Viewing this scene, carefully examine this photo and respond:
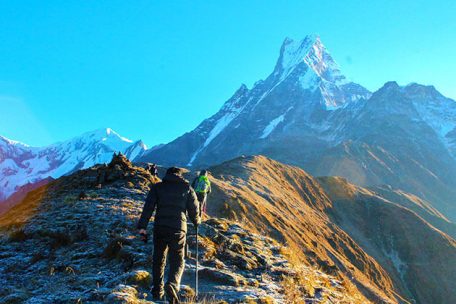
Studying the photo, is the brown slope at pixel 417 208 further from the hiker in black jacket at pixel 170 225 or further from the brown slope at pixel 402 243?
the hiker in black jacket at pixel 170 225

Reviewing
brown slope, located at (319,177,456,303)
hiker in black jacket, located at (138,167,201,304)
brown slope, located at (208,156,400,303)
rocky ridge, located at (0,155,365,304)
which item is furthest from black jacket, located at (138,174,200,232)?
brown slope, located at (319,177,456,303)

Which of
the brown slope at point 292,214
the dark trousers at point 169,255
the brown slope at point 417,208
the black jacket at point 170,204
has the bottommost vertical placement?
the dark trousers at point 169,255

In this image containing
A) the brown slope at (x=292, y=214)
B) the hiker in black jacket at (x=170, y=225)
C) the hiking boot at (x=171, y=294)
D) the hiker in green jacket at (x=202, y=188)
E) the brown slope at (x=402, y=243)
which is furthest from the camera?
the brown slope at (x=402, y=243)

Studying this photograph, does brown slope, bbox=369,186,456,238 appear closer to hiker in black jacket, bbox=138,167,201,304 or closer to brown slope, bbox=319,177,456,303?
brown slope, bbox=319,177,456,303

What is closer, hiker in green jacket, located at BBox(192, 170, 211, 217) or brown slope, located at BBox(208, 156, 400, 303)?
hiker in green jacket, located at BBox(192, 170, 211, 217)

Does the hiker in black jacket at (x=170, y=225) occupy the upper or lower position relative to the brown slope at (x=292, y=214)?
lower

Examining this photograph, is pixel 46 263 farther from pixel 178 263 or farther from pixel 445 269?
pixel 445 269

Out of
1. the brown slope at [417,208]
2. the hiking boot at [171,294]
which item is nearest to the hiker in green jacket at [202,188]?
the hiking boot at [171,294]

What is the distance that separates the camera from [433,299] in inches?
3374

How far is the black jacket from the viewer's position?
8602 mm

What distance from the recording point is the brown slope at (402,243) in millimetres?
88750

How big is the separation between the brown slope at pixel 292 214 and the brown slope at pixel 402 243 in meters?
7.40

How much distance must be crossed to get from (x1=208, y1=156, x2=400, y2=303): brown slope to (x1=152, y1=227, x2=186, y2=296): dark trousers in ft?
76.5

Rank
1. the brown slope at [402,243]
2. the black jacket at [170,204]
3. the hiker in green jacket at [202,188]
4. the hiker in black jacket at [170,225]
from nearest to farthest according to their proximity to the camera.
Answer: the hiker in black jacket at [170,225] < the black jacket at [170,204] < the hiker in green jacket at [202,188] < the brown slope at [402,243]
